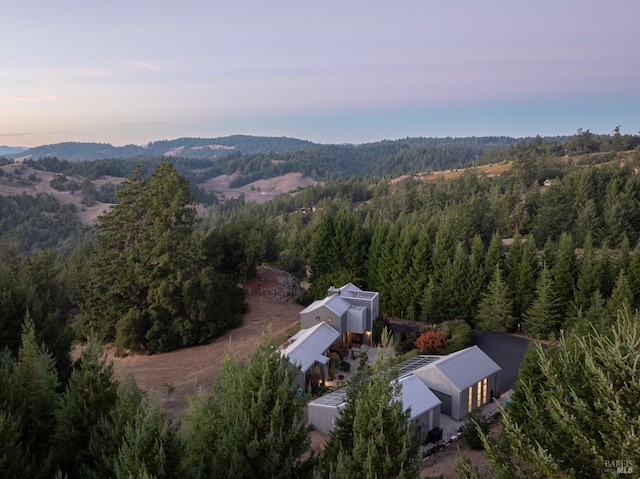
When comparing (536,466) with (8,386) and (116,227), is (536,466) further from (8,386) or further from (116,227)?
(116,227)

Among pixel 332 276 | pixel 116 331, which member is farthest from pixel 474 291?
pixel 116 331

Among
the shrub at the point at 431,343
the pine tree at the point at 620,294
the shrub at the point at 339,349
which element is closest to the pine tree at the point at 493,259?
the pine tree at the point at 620,294

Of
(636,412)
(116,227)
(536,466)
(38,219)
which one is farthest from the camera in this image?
(38,219)

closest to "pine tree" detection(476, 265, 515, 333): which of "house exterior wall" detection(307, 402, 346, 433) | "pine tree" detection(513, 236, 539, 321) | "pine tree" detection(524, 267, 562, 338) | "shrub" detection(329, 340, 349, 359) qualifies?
"pine tree" detection(513, 236, 539, 321)

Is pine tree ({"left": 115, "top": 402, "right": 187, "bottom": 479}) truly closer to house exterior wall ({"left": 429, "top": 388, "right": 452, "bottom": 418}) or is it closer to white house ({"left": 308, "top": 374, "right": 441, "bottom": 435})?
white house ({"left": 308, "top": 374, "right": 441, "bottom": 435})

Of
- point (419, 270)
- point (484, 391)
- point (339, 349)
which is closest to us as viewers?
point (484, 391)

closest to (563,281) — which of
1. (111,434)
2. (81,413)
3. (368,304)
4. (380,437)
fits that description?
(368,304)

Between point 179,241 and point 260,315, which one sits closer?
point 179,241

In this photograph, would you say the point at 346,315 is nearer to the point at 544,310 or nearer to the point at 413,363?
the point at 413,363
